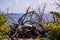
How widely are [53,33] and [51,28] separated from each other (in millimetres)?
202

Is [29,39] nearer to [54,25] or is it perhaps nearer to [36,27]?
[36,27]

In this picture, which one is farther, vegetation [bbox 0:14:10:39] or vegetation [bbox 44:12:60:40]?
vegetation [bbox 0:14:10:39]

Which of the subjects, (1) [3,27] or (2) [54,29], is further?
(1) [3,27]

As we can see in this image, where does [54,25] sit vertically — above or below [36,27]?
above

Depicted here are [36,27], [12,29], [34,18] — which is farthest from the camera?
[34,18]

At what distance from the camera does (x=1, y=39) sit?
638 cm

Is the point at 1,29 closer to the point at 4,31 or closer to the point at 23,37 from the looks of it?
the point at 4,31

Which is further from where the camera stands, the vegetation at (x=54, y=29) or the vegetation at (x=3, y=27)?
the vegetation at (x=3, y=27)

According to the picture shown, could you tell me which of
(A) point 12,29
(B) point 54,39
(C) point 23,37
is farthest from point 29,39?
(B) point 54,39

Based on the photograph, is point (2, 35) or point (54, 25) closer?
point (54, 25)

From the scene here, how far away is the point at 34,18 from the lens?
40.3 ft

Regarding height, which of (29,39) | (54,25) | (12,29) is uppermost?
(54,25)

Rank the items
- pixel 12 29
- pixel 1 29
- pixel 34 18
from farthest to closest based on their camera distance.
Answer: pixel 34 18 → pixel 12 29 → pixel 1 29

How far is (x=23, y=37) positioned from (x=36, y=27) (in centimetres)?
88
